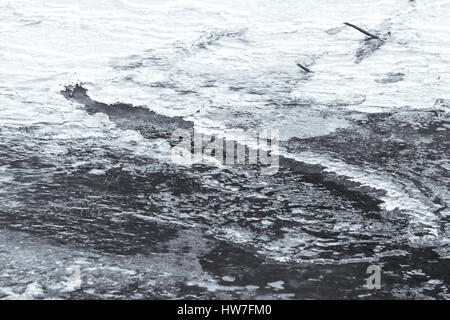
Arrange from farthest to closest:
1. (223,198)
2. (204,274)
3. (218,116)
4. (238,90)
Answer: (238,90)
(218,116)
(223,198)
(204,274)

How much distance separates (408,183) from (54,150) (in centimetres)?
227

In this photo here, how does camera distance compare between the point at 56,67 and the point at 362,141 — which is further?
the point at 56,67

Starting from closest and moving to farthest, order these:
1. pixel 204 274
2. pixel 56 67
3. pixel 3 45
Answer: pixel 204 274 < pixel 56 67 < pixel 3 45

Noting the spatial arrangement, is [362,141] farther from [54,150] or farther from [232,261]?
[54,150]

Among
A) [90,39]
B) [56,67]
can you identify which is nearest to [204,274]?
[56,67]

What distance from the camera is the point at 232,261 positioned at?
308 cm

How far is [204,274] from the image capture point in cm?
299
